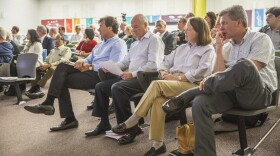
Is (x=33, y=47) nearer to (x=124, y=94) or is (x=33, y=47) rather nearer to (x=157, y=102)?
(x=124, y=94)

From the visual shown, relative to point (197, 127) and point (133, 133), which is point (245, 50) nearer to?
point (197, 127)

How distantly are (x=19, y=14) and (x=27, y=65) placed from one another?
8.92 metres

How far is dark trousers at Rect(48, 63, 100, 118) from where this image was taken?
329 centimetres

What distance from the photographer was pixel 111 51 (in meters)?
3.57

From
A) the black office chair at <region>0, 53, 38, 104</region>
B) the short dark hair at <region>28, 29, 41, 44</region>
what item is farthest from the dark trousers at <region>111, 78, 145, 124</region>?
the short dark hair at <region>28, 29, 41, 44</region>

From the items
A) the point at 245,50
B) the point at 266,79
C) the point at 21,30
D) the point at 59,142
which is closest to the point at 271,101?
the point at 266,79

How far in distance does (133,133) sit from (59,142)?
70cm

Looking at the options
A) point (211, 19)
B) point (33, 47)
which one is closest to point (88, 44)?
point (33, 47)

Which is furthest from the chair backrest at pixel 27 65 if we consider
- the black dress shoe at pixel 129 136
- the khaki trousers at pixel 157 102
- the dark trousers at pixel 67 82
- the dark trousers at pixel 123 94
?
the khaki trousers at pixel 157 102

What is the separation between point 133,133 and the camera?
2.94 m

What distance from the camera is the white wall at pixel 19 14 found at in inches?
492

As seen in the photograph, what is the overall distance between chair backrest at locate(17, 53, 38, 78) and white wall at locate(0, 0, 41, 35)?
7.88 metres

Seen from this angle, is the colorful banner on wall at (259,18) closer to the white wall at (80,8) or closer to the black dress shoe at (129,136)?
the white wall at (80,8)

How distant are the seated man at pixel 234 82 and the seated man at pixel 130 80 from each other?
73 centimetres
